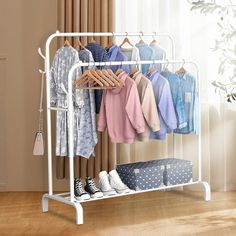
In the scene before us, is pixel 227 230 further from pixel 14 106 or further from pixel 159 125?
pixel 14 106

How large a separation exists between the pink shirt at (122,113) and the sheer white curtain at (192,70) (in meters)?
0.85

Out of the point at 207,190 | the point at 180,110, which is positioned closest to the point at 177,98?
the point at 180,110

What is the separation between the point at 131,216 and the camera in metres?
4.91

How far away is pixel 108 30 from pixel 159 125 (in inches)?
41.2

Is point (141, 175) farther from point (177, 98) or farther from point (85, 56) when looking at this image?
point (85, 56)


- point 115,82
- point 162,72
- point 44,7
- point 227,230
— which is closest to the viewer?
point 227,230

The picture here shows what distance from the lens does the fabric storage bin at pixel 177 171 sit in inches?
204

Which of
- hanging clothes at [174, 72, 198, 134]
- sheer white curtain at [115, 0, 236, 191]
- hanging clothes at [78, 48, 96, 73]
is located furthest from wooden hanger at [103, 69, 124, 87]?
sheer white curtain at [115, 0, 236, 191]

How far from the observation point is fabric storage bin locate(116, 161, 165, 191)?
16.4ft

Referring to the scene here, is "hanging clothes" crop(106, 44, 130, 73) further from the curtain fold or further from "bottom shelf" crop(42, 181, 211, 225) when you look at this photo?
"bottom shelf" crop(42, 181, 211, 225)

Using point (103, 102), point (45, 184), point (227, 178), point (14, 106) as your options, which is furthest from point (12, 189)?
point (227, 178)

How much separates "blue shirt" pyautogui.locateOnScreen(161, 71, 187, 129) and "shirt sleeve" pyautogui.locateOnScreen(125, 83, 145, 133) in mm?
370

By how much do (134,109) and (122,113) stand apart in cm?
10

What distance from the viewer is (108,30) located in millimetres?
5629
